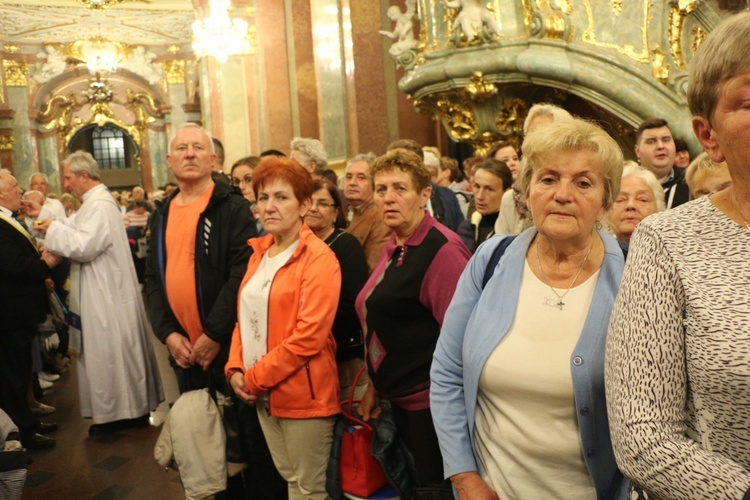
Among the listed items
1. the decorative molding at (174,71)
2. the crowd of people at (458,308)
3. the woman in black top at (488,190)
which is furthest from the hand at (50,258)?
the decorative molding at (174,71)

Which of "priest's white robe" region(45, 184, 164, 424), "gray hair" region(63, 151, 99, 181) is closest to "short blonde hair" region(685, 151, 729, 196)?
A: "priest's white robe" region(45, 184, 164, 424)

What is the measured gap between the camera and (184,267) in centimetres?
373

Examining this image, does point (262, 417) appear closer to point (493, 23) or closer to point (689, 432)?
point (689, 432)

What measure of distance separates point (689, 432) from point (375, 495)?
189 centimetres

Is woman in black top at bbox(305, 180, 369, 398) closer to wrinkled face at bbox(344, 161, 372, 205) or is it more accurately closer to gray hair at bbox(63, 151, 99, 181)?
wrinkled face at bbox(344, 161, 372, 205)

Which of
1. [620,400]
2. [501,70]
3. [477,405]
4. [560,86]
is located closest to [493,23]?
[501,70]

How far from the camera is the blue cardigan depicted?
1.75 metres

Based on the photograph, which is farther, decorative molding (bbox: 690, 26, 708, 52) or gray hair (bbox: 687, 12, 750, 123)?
decorative molding (bbox: 690, 26, 708, 52)

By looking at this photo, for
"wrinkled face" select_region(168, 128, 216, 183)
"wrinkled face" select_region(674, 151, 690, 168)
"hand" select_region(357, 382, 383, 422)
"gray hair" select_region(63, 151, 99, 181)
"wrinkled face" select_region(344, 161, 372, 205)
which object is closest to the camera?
"hand" select_region(357, 382, 383, 422)

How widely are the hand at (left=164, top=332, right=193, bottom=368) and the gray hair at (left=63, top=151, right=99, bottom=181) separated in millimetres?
2000

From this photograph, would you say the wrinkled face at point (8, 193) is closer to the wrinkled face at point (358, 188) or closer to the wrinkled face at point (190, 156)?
the wrinkled face at point (190, 156)

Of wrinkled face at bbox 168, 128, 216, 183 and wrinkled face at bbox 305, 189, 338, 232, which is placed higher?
wrinkled face at bbox 168, 128, 216, 183

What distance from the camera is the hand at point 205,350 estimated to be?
11.7 feet

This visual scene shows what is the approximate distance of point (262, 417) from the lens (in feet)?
10.5
